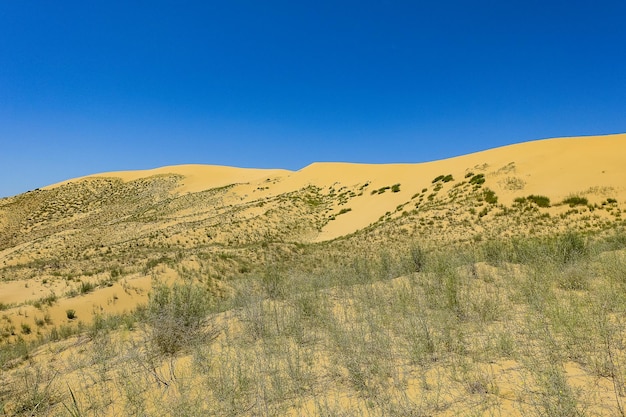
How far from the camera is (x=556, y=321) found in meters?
4.46

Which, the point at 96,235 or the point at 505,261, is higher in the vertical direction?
the point at 96,235

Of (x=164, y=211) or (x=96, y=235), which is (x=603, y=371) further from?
(x=164, y=211)

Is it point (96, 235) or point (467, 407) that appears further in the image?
point (96, 235)

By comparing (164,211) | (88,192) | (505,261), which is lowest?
(505,261)

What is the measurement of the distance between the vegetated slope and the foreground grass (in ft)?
0.61

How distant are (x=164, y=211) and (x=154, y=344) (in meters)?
43.5

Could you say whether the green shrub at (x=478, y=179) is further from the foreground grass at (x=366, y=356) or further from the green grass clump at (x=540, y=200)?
the foreground grass at (x=366, y=356)

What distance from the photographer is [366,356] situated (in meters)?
4.24

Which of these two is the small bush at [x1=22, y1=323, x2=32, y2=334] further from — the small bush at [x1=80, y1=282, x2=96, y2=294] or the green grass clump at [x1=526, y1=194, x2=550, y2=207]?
the green grass clump at [x1=526, y1=194, x2=550, y2=207]

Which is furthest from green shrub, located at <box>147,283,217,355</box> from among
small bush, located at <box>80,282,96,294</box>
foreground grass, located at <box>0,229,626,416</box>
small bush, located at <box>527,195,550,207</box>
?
small bush, located at <box>527,195,550,207</box>

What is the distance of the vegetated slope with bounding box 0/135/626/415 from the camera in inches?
366

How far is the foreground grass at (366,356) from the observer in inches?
132

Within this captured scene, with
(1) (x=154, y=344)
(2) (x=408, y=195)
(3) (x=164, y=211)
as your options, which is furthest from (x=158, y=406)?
(3) (x=164, y=211)

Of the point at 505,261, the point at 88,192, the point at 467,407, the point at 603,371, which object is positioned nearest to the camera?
the point at 467,407
